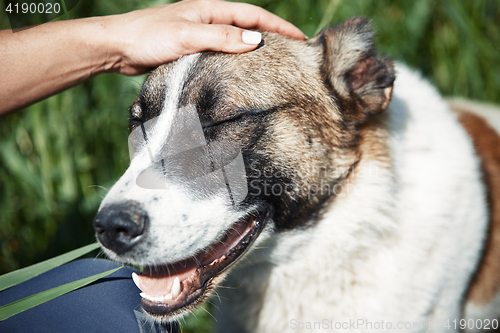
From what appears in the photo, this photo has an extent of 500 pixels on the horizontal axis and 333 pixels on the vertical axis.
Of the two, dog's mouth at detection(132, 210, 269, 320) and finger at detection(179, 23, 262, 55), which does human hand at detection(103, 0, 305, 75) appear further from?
dog's mouth at detection(132, 210, 269, 320)

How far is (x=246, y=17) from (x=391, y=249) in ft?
4.22

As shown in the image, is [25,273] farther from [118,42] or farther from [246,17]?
[246,17]

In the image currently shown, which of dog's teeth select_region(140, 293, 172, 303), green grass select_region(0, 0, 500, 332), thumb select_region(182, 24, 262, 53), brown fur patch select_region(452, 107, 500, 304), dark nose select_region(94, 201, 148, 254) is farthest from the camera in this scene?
green grass select_region(0, 0, 500, 332)

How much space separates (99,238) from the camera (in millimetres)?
1426

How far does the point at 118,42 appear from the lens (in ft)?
6.23

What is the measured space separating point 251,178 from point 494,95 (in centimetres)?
298

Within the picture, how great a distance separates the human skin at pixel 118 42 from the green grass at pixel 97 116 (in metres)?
0.78

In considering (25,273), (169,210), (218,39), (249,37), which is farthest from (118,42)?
(25,273)

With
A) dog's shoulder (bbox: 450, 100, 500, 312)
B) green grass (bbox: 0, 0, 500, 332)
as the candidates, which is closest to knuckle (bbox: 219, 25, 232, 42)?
green grass (bbox: 0, 0, 500, 332)

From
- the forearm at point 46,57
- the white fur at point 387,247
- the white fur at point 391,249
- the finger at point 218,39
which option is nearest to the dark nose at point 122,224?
the white fur at point 387,247

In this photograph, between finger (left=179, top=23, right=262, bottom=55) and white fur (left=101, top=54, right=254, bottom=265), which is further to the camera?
finger (left=179, top=23, right=262, bottom=55)

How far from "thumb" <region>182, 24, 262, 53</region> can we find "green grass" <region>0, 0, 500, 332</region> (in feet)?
3.84

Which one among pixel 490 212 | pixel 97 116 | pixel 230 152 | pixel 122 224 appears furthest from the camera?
pixel 97 116

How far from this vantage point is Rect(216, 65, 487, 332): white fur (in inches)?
69.4
